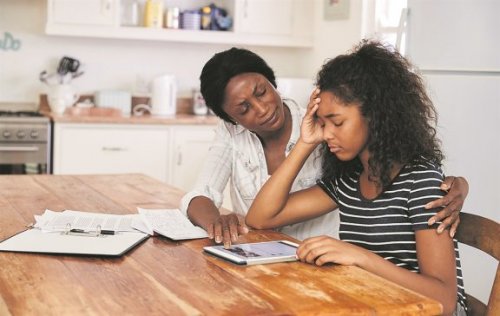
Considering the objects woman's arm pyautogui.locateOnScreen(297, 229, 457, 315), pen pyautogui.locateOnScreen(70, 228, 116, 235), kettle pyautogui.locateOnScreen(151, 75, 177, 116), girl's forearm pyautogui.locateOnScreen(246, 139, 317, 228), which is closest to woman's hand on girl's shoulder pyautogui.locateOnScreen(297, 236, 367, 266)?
woman's arm pyautogui.locateOnScreen(297, 229, 457, 315)

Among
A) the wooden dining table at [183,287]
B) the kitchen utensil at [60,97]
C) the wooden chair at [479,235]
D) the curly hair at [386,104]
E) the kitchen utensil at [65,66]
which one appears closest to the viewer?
the wooden dining table at [183,287]

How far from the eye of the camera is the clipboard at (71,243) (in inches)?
68.6

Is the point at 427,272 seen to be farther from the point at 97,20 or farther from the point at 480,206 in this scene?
the point at 97,20

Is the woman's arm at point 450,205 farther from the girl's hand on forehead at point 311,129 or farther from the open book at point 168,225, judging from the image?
the open book at point 168,225

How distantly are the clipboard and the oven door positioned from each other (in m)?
2.41

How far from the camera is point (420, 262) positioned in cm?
169

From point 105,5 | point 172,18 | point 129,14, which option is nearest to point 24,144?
point 105,5

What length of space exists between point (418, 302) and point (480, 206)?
2.06 m

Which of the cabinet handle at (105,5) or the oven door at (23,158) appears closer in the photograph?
the oven door at (23,158)

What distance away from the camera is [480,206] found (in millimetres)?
3348

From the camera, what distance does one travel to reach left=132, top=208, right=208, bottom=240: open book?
6.41ft

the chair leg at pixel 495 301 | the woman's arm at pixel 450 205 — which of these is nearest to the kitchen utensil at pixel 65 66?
the woman's arm at pixel 450 205

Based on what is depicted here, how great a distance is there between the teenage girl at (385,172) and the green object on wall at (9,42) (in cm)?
332

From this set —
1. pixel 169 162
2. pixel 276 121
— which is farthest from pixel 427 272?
pixel 169 162
